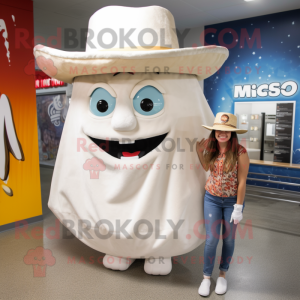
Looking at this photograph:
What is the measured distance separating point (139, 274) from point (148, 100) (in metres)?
1.47

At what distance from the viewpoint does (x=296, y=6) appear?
4.81 m

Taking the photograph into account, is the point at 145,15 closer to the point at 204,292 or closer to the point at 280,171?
the point at 204,292

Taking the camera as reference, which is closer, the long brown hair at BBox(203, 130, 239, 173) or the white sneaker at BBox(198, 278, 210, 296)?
the long brown hair at BBox(203, 130, 239, 173)

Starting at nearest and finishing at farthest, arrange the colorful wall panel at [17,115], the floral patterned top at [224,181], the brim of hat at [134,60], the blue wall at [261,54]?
the brim of hat at [134,60]
the floral patterned top at [224,181]
the colorful wall panel at [17,115]
the blue wall at [261,54]

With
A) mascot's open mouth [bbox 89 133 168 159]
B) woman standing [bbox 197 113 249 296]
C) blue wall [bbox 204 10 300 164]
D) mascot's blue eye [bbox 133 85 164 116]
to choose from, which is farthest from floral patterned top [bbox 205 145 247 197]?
blue wall [bbox 204 10 300 164]

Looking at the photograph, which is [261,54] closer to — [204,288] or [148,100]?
[148,100]

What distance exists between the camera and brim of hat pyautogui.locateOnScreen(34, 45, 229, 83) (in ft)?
6.99

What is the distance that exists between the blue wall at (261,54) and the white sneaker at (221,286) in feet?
11.4

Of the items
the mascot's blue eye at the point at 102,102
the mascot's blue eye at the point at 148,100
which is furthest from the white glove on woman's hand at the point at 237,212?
the mascot's blue eye at the point at 102,102

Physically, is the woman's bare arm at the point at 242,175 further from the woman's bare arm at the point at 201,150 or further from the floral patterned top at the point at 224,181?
the woman's bare arm at the point at 201,150

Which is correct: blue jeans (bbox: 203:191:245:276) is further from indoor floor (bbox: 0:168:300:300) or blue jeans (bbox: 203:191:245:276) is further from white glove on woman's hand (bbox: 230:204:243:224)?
indoor floor (bbox: 0:168:300:300)

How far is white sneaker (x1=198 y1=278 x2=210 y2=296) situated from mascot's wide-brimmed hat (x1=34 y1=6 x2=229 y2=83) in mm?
1608

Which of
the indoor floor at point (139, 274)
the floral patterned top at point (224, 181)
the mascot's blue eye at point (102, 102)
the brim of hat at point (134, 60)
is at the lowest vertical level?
the indoor floor at point (139, 274)

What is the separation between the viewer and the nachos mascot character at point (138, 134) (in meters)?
2.31
